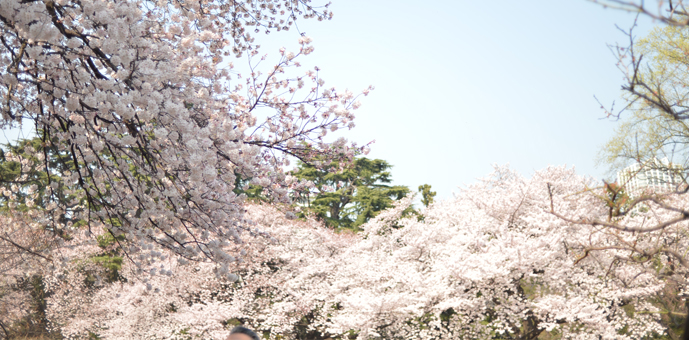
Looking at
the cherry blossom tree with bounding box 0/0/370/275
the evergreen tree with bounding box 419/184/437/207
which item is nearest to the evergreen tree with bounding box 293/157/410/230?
the evergreen tree with bounding box 419/184/437/207

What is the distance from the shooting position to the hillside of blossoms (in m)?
3.59

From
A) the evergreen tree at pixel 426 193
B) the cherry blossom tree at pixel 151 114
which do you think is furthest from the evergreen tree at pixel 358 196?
the cherry blossom tree at pixel 151 114

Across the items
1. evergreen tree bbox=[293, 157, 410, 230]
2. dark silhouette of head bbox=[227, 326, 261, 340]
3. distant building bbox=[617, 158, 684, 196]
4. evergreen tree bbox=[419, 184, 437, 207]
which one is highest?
evergreen tree bbox=[293, 157, 410, 230]

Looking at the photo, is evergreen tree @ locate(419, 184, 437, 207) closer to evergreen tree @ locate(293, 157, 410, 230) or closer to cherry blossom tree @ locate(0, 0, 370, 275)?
evergreen tree @ locate(293, 157, 410, 230)

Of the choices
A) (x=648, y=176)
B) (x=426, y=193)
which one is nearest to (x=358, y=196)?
(x=426, y=193)

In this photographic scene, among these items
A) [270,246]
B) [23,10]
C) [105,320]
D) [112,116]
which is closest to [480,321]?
[270,246]

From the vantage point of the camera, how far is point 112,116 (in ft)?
12.6

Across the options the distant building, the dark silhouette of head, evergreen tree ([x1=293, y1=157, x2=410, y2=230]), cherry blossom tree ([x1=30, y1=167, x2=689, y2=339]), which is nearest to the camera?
the dark silhouette of head

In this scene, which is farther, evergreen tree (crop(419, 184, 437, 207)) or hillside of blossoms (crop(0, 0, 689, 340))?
evergreen tree (crop(419, 184, 437, 207))

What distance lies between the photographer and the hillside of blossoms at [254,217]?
359cm

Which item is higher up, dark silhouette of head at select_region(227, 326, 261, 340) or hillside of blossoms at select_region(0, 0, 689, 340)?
hillside of blossoms at select_region(0, 0, 689, 340)

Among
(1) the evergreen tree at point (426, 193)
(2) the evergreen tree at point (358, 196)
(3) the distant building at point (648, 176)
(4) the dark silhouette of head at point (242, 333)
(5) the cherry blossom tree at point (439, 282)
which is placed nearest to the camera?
(4) the dark silhouette of head at point (242, 333)

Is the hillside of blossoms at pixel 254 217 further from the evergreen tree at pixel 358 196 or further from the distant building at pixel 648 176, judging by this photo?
the evergreen tree at pixel 358 196

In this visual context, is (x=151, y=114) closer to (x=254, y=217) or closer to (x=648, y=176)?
(x=648, y=176)
